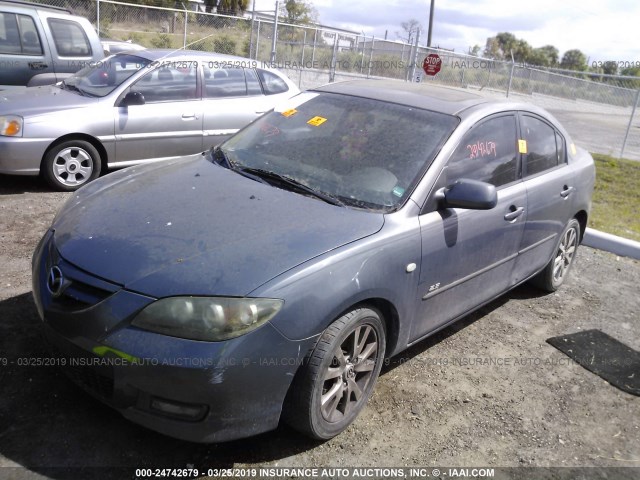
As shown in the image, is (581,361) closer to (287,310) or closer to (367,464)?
(367,464)

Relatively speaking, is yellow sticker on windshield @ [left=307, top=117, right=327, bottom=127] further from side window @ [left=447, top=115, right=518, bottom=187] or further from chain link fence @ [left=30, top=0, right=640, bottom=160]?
chain link fence @ [left=30, top=0, right=640, bottom=160]

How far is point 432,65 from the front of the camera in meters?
15.6

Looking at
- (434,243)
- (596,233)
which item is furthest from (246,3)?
(434,243)

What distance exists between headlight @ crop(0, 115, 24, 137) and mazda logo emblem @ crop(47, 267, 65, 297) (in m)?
3.92

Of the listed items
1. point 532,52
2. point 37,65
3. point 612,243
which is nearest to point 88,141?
point 37,65

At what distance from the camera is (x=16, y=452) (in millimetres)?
2639

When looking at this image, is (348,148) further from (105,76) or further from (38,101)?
(105,76)

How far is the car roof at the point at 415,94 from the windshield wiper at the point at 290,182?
3.17ft

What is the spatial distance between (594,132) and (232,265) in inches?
711

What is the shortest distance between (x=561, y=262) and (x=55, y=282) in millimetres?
4199

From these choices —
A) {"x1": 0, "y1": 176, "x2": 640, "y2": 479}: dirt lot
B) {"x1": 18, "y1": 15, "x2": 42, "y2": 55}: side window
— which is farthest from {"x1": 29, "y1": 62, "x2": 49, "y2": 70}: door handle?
{"x1": 0, "y1": 176, "x2": 640, "y2": 479}: dirt lot

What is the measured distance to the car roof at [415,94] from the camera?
3879 mm

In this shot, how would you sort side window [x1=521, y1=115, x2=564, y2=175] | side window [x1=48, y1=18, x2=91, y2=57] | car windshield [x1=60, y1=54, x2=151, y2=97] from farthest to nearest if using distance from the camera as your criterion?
side window [x1=48, y1=18, x2=91, y2=57] → car windshield [x1=60, y1=54, x2=151, y2=97] → side window [x1=521, y1=115, x2=564, y2=175]

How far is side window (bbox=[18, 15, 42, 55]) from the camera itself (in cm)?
814
